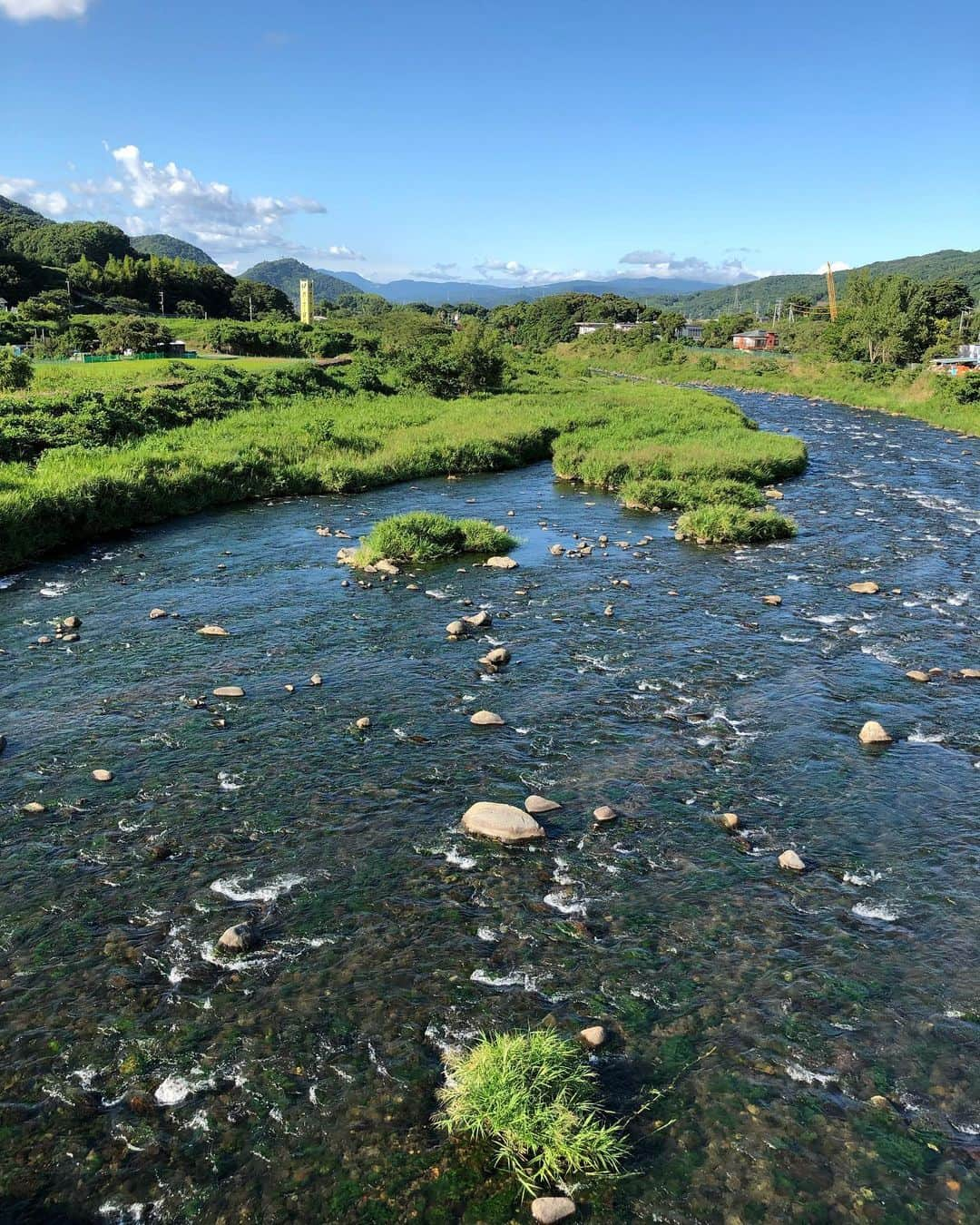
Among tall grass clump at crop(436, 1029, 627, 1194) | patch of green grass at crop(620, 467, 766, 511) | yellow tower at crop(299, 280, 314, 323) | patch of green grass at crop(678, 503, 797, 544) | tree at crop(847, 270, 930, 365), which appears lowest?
tall grass clump at crop(436, 1029, 627, 1194)

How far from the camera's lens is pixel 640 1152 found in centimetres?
620

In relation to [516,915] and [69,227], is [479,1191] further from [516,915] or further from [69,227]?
[69,227]

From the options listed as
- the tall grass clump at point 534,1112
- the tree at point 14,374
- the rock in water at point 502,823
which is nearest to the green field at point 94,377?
the tree at point 14,374

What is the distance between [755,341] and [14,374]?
129 m

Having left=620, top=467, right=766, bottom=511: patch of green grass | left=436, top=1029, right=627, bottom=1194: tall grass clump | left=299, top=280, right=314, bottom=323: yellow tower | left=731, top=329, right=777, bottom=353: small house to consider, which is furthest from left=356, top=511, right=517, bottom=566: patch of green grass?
left=299, top=280, right=314, bottom=323: yellow tower

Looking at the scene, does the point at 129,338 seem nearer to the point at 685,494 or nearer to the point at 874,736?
the point at 685,494

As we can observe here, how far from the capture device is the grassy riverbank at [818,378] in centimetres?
5691

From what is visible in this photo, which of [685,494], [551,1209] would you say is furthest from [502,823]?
[685,494]

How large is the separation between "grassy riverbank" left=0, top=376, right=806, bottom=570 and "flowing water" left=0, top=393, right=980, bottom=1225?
786cm

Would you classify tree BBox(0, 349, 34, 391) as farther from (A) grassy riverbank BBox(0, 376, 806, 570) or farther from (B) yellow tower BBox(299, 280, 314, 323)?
(B) yellow tower BBox(299, 280, 314, 323)

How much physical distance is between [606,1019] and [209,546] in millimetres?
19278

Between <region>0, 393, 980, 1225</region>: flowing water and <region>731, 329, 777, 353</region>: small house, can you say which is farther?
<region>731, 329, 777, 353</region>: small house

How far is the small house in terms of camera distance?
465ft

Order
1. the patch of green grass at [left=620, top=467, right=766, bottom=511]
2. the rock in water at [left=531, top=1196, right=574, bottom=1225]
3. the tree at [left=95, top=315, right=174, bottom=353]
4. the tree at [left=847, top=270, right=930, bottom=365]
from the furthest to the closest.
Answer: the tree at [left=847, top=270, right=930, bottom=365], the tree at [left=95, top=315, right=174, bottom=353], the patch of green grass at [left=620, top=467, right=766, bottom=511], the rock in water at [left=531, top=1196, right=574, bottom=1225]
